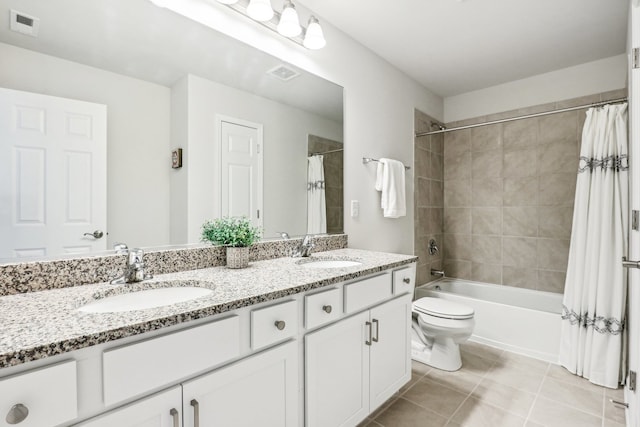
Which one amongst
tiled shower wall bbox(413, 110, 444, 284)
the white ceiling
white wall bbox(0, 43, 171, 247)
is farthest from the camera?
tiled shower wall bbox(413, 110, 444, 284)

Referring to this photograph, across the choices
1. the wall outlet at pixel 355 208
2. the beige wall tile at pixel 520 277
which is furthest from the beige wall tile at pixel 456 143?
the wall outlet at pixel 355 208

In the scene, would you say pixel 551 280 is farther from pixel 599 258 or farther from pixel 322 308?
pixel 322 308

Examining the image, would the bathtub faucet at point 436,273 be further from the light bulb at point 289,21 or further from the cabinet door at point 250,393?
the light bulb at point 289,21

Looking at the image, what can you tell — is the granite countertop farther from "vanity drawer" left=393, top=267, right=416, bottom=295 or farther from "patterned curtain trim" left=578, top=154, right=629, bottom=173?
"patterned curtain trim" left=578, top=154, right=629, bottom=173

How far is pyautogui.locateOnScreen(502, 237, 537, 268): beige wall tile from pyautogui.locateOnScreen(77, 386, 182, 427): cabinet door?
3.12 meters

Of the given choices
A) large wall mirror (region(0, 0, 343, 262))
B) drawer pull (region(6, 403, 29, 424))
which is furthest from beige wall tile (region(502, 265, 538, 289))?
drawer pull (region(6, 403, 29, 424))

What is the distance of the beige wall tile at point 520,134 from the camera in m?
2.92

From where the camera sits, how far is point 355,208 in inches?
90.4

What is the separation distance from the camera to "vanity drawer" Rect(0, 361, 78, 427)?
24.0 inches

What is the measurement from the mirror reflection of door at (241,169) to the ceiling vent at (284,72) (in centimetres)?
33

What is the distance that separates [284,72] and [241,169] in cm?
65

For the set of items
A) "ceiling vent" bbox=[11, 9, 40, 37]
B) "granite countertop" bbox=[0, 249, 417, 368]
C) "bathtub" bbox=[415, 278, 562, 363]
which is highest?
"ceiling vent" bbox=[11, 9, 40, 37]

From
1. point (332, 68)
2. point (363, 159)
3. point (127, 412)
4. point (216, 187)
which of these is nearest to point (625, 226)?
point (363, 159)

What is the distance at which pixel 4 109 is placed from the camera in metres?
1.03
